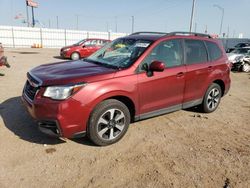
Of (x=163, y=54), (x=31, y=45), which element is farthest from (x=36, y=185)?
(x=31, y=45)

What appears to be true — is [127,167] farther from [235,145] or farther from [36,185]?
[235,145]

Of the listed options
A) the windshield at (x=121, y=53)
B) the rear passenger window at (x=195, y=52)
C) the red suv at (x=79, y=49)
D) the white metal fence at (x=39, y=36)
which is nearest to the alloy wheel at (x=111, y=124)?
the windshield at (x=121, y=53)

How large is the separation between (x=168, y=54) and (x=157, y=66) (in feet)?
2.41

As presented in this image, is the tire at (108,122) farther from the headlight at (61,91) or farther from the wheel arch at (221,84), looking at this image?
the wheel arch at (221,84)

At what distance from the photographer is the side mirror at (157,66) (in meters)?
4.07

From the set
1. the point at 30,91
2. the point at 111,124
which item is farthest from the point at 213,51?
the point at 30,91

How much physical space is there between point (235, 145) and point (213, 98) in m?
1.85

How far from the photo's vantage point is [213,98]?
5.88 m

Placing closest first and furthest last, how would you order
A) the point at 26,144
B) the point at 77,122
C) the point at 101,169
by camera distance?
the point at 101,169 < the point at 77,122 < the point at 26,144

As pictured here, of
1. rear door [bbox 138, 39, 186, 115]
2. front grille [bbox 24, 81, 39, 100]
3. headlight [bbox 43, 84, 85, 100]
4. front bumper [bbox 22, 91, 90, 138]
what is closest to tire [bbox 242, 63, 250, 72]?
rear door [bbox 138, 39, 186, 115]

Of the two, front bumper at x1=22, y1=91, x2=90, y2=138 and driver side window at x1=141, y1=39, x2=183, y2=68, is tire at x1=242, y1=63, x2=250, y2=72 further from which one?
front bumper at x1=22, y1=91, x2=90, y2=138

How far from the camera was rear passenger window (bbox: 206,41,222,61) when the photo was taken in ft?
18.4

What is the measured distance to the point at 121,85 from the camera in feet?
12.8

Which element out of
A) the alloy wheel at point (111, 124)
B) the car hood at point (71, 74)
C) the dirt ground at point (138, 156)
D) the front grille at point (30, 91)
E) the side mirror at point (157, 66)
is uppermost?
the side mirror at point (157, 66)
